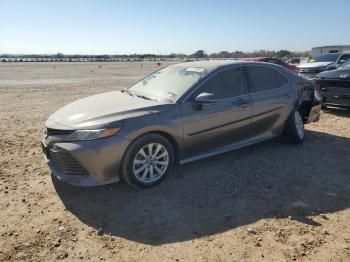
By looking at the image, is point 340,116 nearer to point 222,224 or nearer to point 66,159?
point 222,224

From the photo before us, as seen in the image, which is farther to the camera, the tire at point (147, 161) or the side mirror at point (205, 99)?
the side mirror at point (205, 99)

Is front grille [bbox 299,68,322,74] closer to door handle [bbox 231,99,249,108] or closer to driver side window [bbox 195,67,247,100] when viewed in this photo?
driver side window [bbox 195,67,247,100]

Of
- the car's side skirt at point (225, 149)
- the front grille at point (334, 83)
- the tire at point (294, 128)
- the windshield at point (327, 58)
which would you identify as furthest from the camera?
the windshield at point (327, 58)

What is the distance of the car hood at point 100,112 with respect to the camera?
182 inches

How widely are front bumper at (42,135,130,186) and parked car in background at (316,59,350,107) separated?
712cm

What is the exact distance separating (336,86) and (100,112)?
7.23 m

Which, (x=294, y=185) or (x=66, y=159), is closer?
(x=66, y=159)

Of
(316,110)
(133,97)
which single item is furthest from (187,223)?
(316,110)

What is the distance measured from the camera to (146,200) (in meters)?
4.64

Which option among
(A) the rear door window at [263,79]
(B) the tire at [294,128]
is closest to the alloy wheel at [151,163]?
(A) the rear door window at [263,79]

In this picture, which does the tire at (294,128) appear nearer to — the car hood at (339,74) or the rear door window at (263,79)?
the rear door window at (263,79)

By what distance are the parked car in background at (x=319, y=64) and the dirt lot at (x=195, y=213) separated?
35.1 ft

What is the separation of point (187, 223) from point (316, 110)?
4567 mm

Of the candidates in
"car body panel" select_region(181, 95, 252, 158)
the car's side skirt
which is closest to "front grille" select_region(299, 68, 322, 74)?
the car's side skirt
